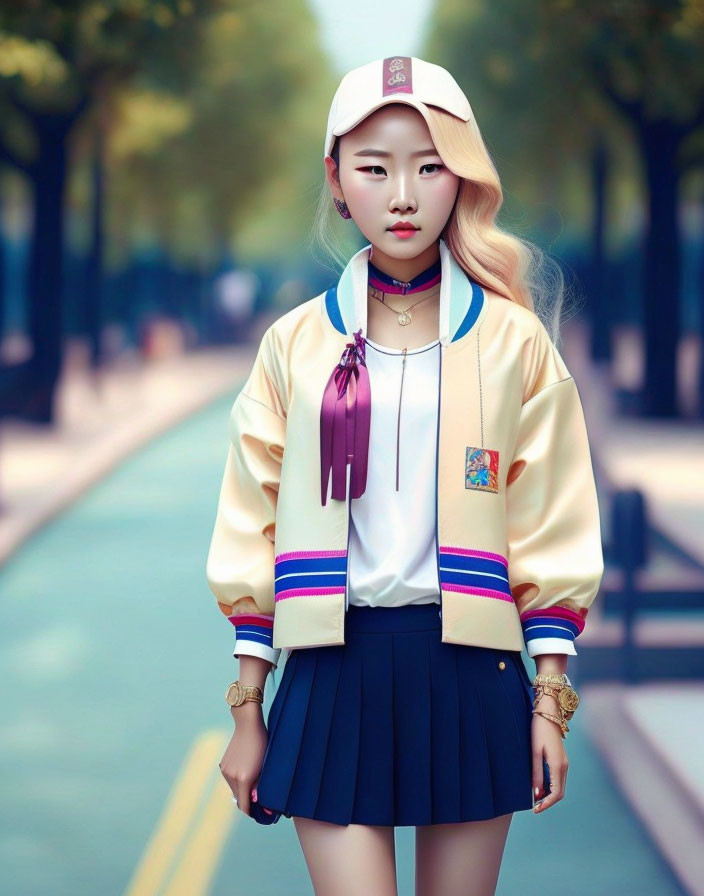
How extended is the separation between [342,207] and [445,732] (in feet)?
3.60

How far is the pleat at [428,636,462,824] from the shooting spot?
3.14m

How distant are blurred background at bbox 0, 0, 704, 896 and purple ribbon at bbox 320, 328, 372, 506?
51 cm

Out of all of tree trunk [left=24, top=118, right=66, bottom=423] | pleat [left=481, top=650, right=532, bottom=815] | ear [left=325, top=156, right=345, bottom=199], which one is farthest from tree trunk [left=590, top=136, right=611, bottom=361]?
pleat [left=481, top=650, right=532, bottom=815]

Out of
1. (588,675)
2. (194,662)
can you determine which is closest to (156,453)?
(194,662)

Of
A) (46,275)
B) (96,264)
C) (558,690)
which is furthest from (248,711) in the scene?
(96,264)

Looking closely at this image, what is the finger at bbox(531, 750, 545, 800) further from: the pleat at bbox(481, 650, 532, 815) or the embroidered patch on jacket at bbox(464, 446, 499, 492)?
the embroidered patch on jacket at bbox(464, 446, 499, 492)

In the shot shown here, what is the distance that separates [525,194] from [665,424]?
21.5 metres

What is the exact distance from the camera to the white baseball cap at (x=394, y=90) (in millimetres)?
3150

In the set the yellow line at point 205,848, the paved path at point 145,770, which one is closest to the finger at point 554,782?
the paved path at point 145,770

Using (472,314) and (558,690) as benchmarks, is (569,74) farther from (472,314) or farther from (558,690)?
(558,690)

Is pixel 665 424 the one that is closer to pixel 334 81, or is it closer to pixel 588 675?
pixel 588 675

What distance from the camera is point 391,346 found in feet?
10.8

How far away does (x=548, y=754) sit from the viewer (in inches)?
125

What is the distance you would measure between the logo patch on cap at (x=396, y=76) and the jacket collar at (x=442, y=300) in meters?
0.34
